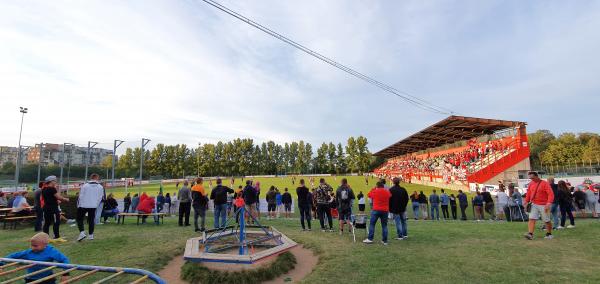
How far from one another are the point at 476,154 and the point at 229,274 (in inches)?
1401

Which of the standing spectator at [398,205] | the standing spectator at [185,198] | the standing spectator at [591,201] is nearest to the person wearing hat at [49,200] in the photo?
the standing spectator at [185,198]

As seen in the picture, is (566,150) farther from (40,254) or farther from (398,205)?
(40,254)

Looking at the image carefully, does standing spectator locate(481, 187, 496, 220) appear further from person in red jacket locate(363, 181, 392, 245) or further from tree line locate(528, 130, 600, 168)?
tree line locate(528, 130, 600, 168)

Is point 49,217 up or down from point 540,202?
down

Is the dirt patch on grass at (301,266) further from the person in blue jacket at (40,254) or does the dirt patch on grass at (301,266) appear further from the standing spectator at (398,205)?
the person in blue jacket at (40,254)

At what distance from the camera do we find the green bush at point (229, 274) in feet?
18.0

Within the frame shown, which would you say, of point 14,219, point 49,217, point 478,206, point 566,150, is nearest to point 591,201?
point 478,206

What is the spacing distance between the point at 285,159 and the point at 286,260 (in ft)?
318

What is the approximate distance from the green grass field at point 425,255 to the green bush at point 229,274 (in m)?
0.75

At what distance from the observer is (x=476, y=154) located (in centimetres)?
3384

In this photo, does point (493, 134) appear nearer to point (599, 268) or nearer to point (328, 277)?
point (599, 268)

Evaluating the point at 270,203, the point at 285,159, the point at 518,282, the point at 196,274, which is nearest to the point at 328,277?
the point at 196,274

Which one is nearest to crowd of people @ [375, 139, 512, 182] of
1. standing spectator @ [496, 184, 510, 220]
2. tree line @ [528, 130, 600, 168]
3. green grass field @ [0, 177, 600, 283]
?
standing spectator @ [496, 184, 510, 220]

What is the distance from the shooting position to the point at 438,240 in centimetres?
788
